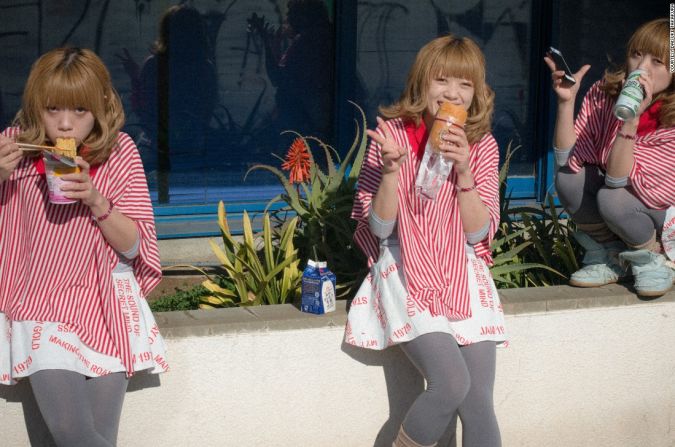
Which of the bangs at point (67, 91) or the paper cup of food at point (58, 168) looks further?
the bangs at point (67, 91)

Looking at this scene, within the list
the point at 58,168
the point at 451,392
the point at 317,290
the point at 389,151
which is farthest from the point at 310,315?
the point at 58,168

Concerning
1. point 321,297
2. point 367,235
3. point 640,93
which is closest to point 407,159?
point 367,235

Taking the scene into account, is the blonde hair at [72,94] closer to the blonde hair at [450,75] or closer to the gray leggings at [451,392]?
the blonde hair at [450,75]

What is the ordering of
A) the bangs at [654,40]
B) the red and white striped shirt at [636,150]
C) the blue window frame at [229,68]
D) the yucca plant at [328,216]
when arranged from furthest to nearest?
1. the blue window frame at [229,68]
2. the yucca plant at [328,216]
3. the red and white striped shirt at [636,150]
4. the bangs at [654,40]

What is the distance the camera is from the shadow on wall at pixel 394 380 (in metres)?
3.82

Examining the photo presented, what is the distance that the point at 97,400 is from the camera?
319cm

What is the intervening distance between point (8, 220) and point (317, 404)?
1.29m

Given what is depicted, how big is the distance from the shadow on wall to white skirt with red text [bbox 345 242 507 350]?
0.13m

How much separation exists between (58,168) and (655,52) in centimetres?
224

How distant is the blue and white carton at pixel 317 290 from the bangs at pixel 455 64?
0.82 m

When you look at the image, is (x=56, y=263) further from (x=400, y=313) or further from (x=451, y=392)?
Answer: (x=451, y=392)

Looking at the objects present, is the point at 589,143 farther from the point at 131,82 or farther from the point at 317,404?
the point at 131,82

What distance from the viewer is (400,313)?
141 inches

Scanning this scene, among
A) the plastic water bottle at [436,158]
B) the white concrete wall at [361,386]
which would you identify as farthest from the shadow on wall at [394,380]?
the plastic water bottle at [436,158]
